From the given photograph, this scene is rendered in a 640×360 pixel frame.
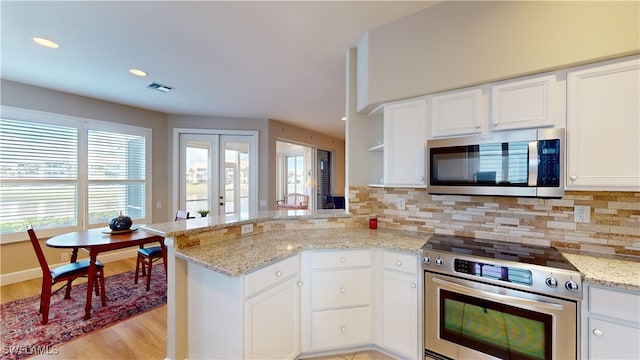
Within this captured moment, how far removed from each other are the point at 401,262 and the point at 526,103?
4.57 feet

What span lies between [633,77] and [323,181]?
271 inches

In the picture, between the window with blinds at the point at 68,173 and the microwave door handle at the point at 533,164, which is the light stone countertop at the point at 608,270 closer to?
the microwave door handle at the point at 533,164

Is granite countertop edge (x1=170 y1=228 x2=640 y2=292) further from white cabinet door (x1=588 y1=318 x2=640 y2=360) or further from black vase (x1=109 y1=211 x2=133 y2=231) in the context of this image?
black vase (x1=109 y1=211 x2=133 y2=231)

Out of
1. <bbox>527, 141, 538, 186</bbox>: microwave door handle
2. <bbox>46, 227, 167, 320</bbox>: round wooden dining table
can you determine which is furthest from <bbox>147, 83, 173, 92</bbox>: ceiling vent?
<bbox>527, 141, 538, 186</bbox>: microwave door handle

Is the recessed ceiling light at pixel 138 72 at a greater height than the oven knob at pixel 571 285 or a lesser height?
greater

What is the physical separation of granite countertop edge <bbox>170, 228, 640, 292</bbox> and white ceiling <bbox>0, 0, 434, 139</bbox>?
5.92 feet

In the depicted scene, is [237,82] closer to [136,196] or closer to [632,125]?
[136,196]

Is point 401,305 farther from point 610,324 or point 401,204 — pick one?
point 610,324

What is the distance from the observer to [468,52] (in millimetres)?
1988

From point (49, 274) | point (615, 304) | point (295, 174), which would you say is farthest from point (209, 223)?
point (295, 174)

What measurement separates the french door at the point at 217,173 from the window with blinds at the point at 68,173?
68 cm

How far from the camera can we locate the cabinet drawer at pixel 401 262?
1894 mm

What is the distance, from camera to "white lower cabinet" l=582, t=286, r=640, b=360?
4.27ft

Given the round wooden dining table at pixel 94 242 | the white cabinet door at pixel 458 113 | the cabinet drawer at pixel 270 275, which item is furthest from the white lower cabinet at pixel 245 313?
the white cabinet door at pixel 458 113
